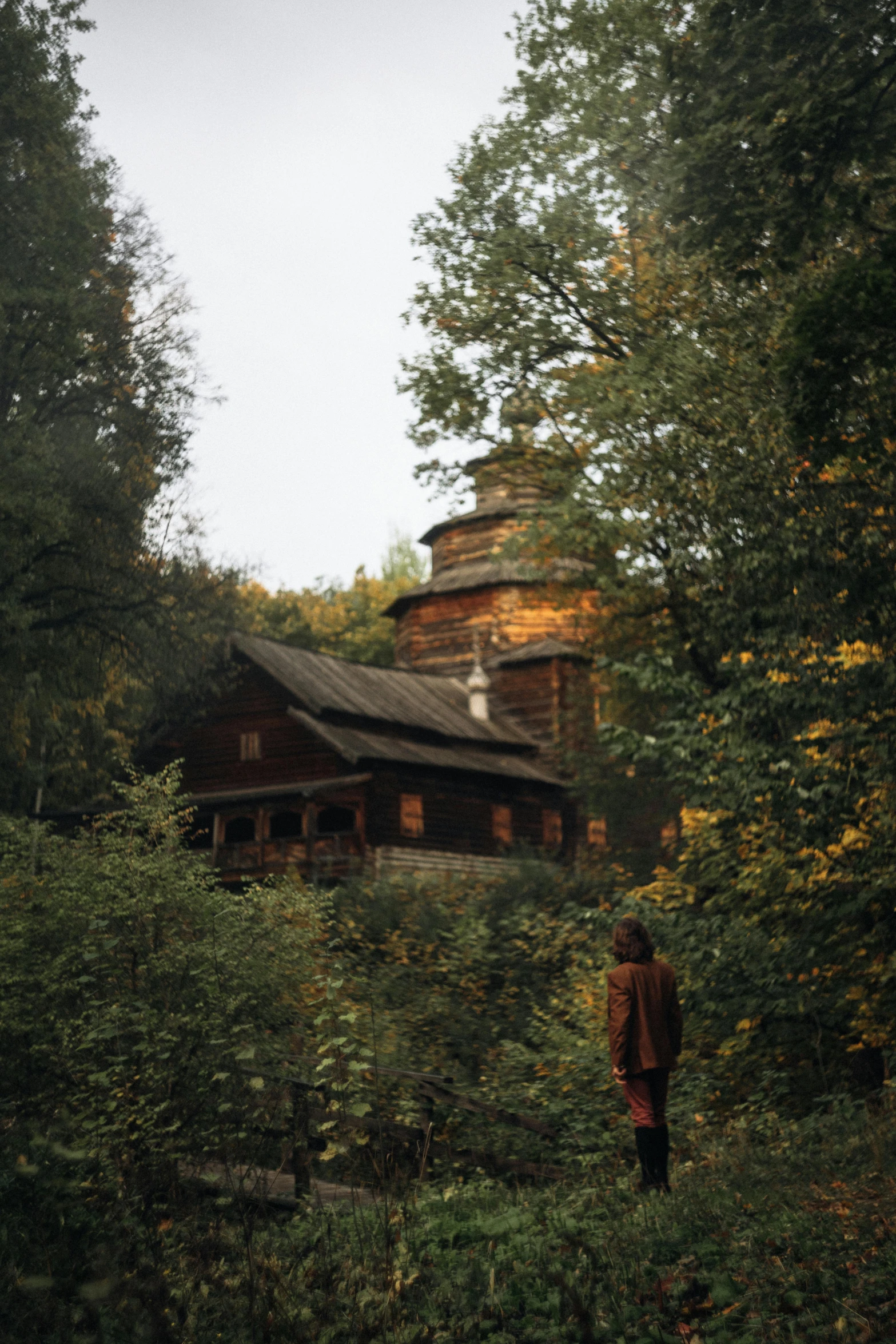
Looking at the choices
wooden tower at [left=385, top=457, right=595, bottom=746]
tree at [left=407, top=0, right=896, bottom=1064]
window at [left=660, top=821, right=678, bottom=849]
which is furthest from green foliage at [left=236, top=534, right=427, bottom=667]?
tree at [left=407, top=0, right=896, bottom=1064]

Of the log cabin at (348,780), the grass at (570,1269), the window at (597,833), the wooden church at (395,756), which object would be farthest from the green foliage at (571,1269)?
the window at (597,833)

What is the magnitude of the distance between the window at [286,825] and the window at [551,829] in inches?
254

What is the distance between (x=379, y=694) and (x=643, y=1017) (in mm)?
25708

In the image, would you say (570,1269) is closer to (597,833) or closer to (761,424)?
(761,424)

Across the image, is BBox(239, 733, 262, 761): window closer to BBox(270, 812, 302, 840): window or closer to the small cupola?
BBox(270, 812, 302, 840): window

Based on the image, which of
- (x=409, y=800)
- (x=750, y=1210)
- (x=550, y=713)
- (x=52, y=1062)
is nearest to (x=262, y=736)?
(x=409, y=800)

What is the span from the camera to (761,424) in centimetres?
1310

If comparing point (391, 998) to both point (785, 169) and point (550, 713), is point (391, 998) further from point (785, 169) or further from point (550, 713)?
point (550, 713)

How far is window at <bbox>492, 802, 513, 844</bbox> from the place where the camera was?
3334 cm

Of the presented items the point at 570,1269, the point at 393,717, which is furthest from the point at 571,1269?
the point at 393,717

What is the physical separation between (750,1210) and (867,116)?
8074 millimetres

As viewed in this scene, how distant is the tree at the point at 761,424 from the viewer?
10.2 metres

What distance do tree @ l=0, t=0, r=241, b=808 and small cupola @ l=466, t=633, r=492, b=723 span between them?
12597 millimetres

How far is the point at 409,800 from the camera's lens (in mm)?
31109
